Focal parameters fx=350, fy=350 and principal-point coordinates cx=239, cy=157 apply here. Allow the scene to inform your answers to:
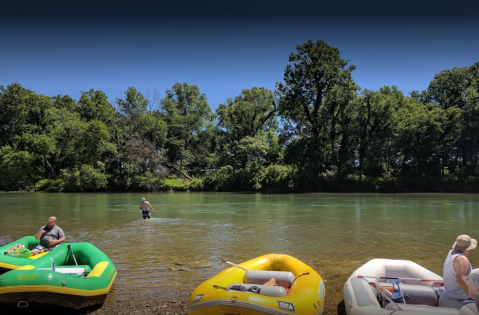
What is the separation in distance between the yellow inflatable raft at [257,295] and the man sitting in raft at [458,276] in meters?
1.61

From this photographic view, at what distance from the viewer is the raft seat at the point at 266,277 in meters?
5.53

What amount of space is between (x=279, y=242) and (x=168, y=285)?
17.4 feet

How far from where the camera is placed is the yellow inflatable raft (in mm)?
4227

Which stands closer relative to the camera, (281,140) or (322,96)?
(322,96)

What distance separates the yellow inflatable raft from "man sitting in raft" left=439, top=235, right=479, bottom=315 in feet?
5.30

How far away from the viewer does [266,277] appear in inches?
218

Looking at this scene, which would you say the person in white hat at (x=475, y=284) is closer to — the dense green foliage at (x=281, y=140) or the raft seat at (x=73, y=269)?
the raft seat at (x=73, y=269)

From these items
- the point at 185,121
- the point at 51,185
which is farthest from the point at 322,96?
the point at 51,185

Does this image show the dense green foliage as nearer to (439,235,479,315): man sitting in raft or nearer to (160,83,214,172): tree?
(160,83,214,172): tree

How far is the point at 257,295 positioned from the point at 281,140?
44.0 metres

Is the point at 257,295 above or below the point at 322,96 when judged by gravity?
below

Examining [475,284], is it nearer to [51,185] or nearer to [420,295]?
[420,295]

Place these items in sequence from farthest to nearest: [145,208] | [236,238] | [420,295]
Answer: [145,208], [236,238], [420,295]

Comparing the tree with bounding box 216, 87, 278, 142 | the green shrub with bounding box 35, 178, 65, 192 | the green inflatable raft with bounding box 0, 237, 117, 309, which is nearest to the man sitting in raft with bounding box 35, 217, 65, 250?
the green inflatable raft with bounding box 0, 237, 117, 309
